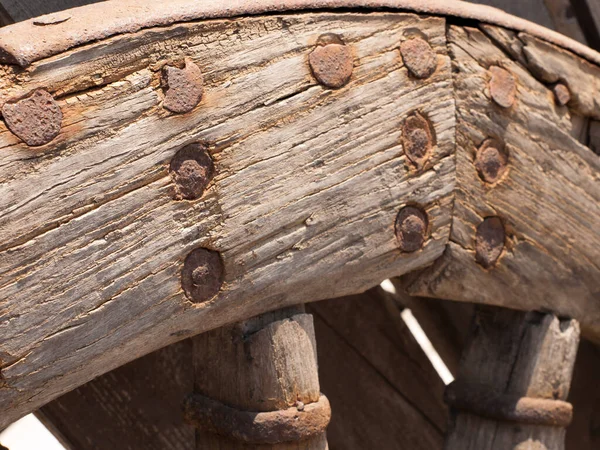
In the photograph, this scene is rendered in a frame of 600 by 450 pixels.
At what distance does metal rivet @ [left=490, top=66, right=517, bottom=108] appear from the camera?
166 centimetres

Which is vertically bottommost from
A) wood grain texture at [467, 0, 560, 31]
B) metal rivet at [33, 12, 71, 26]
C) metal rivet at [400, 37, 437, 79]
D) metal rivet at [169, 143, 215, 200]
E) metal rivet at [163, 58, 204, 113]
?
metal rivet at [169, 143, 215, 200]

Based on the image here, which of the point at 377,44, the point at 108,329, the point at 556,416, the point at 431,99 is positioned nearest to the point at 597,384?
the point at 556,416

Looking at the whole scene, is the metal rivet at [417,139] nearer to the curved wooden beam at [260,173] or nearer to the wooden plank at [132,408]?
the curved wooden beam at [260,173]

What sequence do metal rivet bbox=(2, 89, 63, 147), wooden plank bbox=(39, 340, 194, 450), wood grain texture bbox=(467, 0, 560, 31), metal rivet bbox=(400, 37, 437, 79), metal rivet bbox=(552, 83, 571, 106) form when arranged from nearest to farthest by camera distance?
metal rivet bbox=(2, 89, 63, 147) < metal rivet bbox=(400, 37, 437, 79) < metal rivet bbox=(552, 83, 571, 106) < wooden plank bbox=(39, 340, 194, 450) < wood grain texture bbox=(467, 0, 560, 31)

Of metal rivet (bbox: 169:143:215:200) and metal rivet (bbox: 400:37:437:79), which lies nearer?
metal rivet (bbox: 169:143:215:200)

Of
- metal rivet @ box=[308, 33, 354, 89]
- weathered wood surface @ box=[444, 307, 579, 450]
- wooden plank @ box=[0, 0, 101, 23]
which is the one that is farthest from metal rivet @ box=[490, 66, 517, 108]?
wooden plank @ box=[0, 0, 101, 23]

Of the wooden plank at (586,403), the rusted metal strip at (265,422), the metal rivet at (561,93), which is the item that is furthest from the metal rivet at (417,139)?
the wooden plank at (586,403)

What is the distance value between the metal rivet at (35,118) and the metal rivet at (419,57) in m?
0.67

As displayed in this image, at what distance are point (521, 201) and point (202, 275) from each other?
73 cm

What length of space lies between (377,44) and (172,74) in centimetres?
42

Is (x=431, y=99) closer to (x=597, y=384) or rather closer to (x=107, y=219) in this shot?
(x=107, y=219)

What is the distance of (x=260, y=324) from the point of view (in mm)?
1493

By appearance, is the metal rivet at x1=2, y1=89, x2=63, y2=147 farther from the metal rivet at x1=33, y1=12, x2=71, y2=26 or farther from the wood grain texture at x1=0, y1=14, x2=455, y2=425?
the metal rivet at x1=33, y1=12, x2=71, y2=26

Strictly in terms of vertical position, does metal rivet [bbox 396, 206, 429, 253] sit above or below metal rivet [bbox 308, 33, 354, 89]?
below
